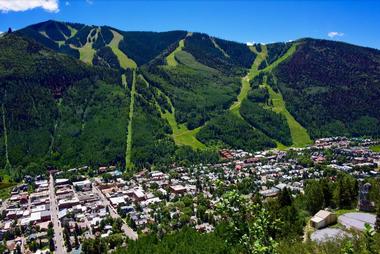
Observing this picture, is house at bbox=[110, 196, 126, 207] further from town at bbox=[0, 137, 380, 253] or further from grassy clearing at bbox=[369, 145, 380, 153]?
grassy clearing at bbox=[369, 145, 380, 153]

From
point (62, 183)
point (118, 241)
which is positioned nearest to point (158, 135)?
point (62, 183)

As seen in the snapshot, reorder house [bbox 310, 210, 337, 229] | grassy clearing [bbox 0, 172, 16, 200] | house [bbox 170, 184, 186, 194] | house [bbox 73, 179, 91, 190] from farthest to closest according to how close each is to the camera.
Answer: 1. house [bbox 73, 179, 91, 190]
2. grassy clearing [bbox 0, 172, 16, 200]
3. house [bbox 170, 184, 186, 194]
4. house [bbox 310, 210, 337, 229]

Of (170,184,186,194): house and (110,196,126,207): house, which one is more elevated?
(170,184,186,194): house

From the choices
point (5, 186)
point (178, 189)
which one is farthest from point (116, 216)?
point (5, 186)

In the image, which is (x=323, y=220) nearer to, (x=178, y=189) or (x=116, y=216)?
(x=116, y=216)

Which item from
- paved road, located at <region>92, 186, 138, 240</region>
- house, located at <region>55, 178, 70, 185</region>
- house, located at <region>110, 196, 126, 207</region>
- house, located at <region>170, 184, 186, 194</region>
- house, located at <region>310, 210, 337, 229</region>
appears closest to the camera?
house, located at <region>310, 210, 337, 229</region>

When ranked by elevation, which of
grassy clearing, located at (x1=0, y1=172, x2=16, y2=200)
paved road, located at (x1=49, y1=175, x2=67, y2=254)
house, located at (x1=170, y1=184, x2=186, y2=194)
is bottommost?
paved road, located at (x1=49, y1=175, x2=67, y2=254)

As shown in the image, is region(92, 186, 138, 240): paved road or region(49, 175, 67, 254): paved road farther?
region(92, 186, 138, 240): paved road

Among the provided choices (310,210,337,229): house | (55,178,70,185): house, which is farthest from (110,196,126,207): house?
(310,210,337,229): house

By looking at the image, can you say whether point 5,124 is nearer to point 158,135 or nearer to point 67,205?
point 158,135
